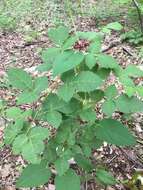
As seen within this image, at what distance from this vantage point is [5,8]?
25.8 feet

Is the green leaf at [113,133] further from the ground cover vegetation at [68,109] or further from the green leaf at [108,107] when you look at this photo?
the green leaf at [108,107]

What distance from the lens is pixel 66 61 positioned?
6.68 ft

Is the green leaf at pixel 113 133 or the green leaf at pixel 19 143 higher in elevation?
the green leaf at pixel 19 143

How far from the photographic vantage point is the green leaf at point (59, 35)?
7.22 ft

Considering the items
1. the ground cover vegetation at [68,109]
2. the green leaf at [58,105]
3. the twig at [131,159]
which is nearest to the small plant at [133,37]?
the twig at [131,159]

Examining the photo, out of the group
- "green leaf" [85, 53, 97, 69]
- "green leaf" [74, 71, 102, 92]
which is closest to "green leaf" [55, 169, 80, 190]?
"green leaf" [74, 71, 102, 92]

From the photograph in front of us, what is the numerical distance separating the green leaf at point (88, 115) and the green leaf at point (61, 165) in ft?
0.83

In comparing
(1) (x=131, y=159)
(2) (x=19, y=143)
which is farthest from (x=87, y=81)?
(1) (x=131, y=159)

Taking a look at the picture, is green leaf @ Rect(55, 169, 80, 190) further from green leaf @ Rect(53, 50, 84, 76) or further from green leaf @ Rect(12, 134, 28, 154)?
green leaf @ Rect(53, 50, 84, 76)

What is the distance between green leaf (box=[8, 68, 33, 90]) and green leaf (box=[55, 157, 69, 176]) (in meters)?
0.42

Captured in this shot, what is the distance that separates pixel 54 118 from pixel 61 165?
0.27m

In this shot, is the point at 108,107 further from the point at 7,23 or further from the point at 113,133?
the point at 7,23

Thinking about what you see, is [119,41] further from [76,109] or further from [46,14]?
[76,109]

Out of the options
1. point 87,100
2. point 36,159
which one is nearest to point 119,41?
point 87,100
